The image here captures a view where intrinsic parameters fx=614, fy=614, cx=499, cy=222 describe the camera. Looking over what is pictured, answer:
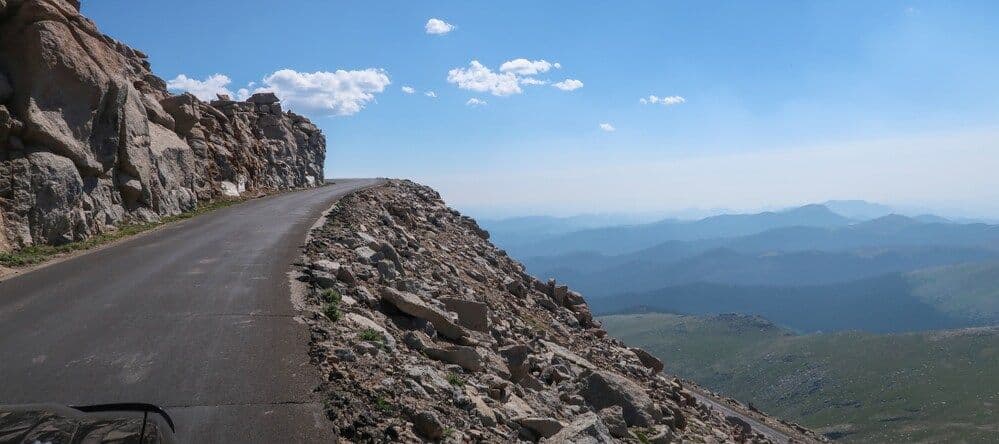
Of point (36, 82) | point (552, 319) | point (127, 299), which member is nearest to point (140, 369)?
point (127, 299)

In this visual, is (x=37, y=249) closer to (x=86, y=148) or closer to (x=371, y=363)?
(x=86, y=148)

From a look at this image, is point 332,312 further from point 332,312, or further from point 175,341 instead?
point 175,341

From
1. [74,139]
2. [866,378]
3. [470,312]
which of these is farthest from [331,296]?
[866,378]

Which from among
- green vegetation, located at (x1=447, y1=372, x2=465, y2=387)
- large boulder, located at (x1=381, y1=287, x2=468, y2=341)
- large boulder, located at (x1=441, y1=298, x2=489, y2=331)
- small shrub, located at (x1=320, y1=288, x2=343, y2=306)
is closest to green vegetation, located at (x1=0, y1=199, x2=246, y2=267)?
small shrub, located at (x1=320, y1=288, x2=343, y2=306)

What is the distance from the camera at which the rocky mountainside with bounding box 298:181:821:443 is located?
7.57m

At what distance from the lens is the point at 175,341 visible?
9.23m

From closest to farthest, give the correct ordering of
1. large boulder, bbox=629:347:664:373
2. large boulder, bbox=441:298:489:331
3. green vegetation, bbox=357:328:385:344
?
green vegetation, bbox=357:328:385:344
large boulder, bbox=441:298:489:331
large boulder, bbox=629:347:664:373

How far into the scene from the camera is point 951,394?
373ft

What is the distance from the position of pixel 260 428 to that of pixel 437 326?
18.1ft

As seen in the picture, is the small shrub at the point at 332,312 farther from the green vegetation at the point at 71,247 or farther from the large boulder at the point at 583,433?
the green vegetation at the point at 71,247

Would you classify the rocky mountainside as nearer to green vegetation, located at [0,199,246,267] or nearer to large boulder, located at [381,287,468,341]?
large boulder, located at [381,287,468,341]

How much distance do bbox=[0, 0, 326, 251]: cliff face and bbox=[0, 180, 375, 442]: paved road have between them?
2.56 metres

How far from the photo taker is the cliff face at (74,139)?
1652cm

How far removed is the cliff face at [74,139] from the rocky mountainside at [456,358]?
7.06 m
